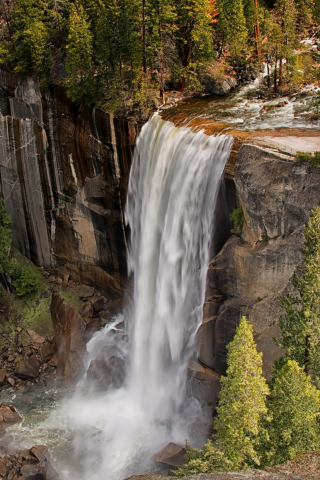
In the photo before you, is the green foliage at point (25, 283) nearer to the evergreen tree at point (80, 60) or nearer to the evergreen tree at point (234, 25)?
the evergreen tree at point (80, 60)

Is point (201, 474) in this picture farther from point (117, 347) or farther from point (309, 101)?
point (309, 101)

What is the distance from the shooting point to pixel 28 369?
28.9 m

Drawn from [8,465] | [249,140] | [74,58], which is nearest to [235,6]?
[74,58]

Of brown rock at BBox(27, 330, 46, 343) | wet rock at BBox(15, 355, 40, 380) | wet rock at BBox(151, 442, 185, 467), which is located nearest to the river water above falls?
wet rock at BBox(151, 442, 185, 467)

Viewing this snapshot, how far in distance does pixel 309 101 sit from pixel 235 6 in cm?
988

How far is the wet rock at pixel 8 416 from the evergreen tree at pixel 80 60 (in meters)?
19.7

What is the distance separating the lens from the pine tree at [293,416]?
49.0 ft

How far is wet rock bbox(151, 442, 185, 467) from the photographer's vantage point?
68.6ft

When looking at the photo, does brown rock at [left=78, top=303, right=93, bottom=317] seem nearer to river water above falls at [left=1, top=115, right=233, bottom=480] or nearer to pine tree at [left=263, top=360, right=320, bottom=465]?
river water above falls at [left=1, top=115, right=233, bottom=480]

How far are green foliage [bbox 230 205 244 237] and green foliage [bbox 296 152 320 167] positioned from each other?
3455 millimetres

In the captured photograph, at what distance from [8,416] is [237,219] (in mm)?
17449

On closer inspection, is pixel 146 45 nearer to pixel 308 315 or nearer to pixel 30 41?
pixel 30 41

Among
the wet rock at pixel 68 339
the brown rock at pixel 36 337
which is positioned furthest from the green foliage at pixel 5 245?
the brown rock at pixel 36 337

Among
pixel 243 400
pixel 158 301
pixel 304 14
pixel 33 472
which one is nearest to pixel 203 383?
pixel 158 301
